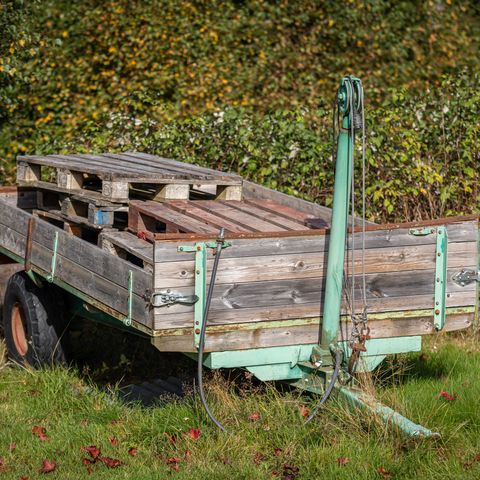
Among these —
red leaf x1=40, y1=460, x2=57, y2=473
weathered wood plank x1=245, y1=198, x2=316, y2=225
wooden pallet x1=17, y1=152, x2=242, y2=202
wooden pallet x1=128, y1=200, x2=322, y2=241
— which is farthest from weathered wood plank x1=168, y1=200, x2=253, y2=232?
red leaf x1=40, y1=460, x2=57, y2=473

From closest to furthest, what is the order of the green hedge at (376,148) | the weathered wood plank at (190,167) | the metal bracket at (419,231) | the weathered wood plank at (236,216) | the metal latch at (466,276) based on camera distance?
1. the metal bracket at (419,231)
2. the metal latch at (466,276)
3. the weathered wood plank at (236,216)
4. the weathered wood plank at (190,167)
5. the green hedge at (376,148)

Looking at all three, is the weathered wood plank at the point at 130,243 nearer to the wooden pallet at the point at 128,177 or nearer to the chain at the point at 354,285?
the wooden pallet at the point at 128,177

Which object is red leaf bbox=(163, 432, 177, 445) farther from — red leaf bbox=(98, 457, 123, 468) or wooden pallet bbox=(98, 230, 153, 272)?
wooden pallet bbox=(98, 230, 153, 272)

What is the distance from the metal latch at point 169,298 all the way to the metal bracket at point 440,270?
4.34ft

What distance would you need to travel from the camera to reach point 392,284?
552 cm

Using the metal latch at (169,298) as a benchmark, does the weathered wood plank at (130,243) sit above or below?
above

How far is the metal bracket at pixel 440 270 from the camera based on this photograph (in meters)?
5.49

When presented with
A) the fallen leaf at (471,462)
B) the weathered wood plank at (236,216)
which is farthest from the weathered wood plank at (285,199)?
the fallen leaf at (471,462)

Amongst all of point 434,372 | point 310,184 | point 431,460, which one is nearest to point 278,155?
point 310,184

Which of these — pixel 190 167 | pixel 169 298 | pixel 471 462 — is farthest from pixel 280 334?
pixel 190 167

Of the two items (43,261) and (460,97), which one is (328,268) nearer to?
(43,261)

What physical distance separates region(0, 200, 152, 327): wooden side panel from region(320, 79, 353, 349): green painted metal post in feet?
3.24

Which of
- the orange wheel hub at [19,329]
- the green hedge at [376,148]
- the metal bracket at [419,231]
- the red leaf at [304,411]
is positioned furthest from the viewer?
the green hedge at [376,148]

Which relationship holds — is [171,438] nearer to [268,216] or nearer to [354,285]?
[354,285]
